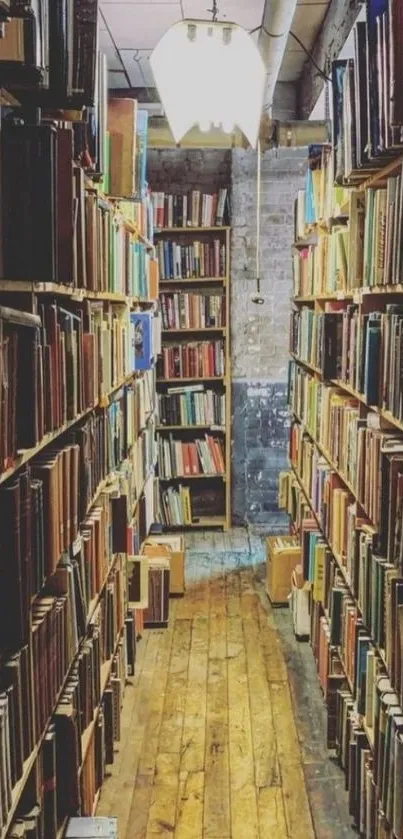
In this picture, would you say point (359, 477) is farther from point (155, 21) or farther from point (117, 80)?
point (117, 80)

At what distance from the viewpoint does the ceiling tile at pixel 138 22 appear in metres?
4.71

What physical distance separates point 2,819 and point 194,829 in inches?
59.7

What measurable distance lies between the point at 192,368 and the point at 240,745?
3.47m

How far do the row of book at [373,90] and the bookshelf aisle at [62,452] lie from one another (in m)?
0.70

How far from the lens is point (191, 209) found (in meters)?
6.52

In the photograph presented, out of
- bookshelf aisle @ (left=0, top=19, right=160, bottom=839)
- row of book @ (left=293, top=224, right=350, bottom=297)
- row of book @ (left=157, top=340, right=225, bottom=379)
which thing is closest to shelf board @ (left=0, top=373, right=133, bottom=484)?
bookshelf aisle @ (left=0, top=19, right=160, bottom=839)

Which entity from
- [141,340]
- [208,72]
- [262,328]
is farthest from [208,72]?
[262,328]

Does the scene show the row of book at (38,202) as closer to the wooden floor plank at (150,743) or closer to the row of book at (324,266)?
the row of book at (324,266)

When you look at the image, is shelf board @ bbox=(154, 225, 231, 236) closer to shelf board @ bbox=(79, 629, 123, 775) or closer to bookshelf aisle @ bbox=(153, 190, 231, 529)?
bookshelf aisle @ bbox=(153, 190, 231, 529)

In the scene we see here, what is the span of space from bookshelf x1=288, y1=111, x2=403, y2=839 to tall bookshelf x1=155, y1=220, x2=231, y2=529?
78.4 inches

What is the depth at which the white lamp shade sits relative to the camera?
2896mm

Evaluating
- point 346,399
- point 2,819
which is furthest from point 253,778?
point 2,819

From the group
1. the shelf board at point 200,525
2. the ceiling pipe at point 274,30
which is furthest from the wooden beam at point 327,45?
the shelf board at point 200,525

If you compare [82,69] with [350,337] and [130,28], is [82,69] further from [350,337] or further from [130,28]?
[130,28]
